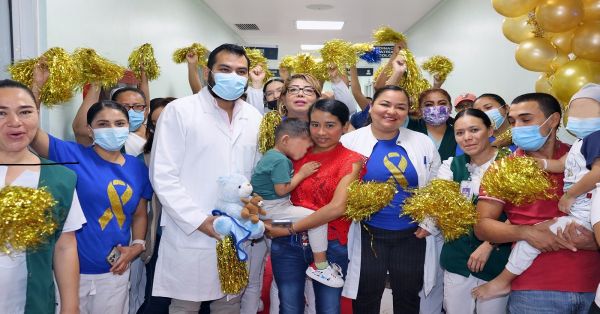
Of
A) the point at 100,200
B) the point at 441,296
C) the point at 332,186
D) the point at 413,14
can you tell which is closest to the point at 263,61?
the point at 332,186

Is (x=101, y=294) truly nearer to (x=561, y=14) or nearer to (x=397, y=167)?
(x=397, y=167)

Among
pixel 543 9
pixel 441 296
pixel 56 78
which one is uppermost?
pixel 543 9

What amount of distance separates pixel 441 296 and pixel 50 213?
2.36 metres

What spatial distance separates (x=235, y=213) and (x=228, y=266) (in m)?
0.30

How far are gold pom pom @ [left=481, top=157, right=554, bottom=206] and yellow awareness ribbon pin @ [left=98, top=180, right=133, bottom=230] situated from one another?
6.16ft

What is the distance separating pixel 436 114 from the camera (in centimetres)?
315

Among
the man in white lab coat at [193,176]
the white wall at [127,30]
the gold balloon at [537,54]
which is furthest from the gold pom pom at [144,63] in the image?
the gold balloon at [537,54]

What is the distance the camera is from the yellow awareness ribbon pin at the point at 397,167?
2.57m

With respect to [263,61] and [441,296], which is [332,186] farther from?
[263,61]

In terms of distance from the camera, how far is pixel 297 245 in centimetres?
253

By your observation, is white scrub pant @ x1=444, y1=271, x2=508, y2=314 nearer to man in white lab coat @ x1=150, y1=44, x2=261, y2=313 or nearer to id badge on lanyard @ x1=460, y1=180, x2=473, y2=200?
id badge on lanyard @ x1=460, y1=180, x2=473, y2=200

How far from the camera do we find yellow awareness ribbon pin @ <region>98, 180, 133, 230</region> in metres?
2.32

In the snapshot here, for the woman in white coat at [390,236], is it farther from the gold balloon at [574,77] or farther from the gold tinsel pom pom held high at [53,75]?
the gold tinsel pom pom held high at [53,75]

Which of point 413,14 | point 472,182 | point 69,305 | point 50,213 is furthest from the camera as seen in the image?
point 413,14
